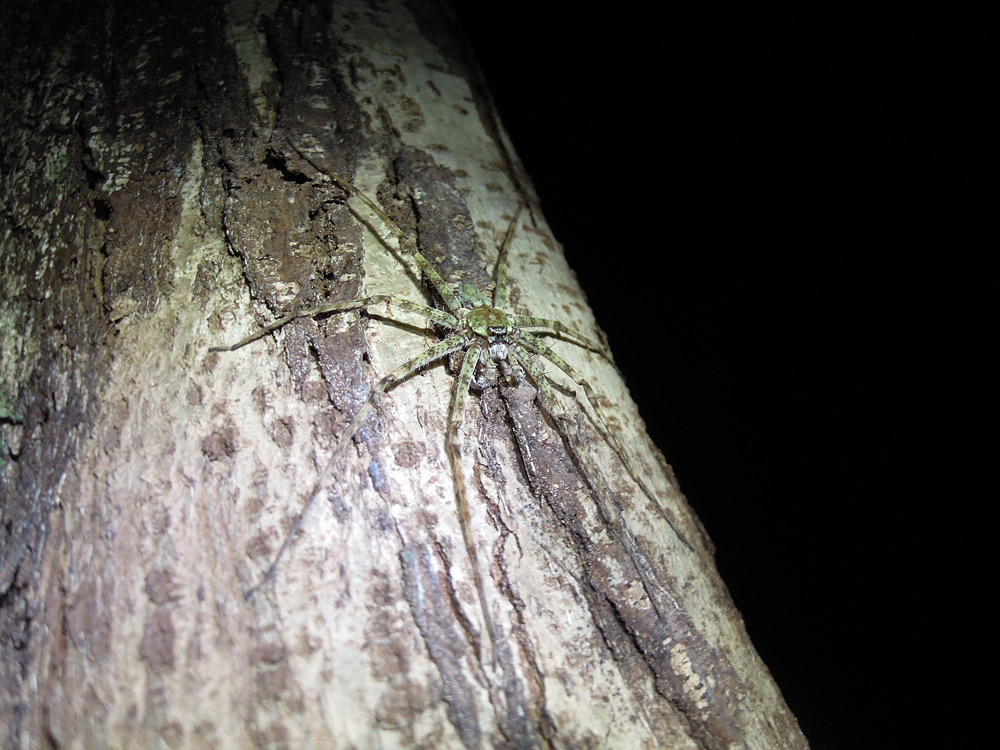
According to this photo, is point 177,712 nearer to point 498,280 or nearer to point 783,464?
point 498,280

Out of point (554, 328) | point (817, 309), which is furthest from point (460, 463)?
point (817, 309)

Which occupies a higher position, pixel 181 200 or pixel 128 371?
pixel 181 200

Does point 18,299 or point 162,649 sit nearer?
point 162,649

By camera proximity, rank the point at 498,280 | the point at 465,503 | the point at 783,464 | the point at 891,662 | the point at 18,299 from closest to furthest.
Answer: the point at 465,503, the point at 18,299, the point at 498,280, the point at 891,662, the point at 783,464

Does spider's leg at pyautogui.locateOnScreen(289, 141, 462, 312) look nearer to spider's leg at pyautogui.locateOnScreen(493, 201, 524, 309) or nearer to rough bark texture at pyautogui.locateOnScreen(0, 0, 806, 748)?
rough bark texture at pyautogui.locateOnScreen(0, 0, 806, 748)

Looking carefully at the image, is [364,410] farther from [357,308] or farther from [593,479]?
[593,479]

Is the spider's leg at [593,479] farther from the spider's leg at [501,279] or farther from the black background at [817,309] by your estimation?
the black background at [817,309]

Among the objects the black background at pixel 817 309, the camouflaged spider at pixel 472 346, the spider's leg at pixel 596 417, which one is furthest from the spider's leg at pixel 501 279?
the black background at pixel 817 309

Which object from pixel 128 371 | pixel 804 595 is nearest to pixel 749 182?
pixel 804 595

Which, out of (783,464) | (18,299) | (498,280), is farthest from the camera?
(783,464)
